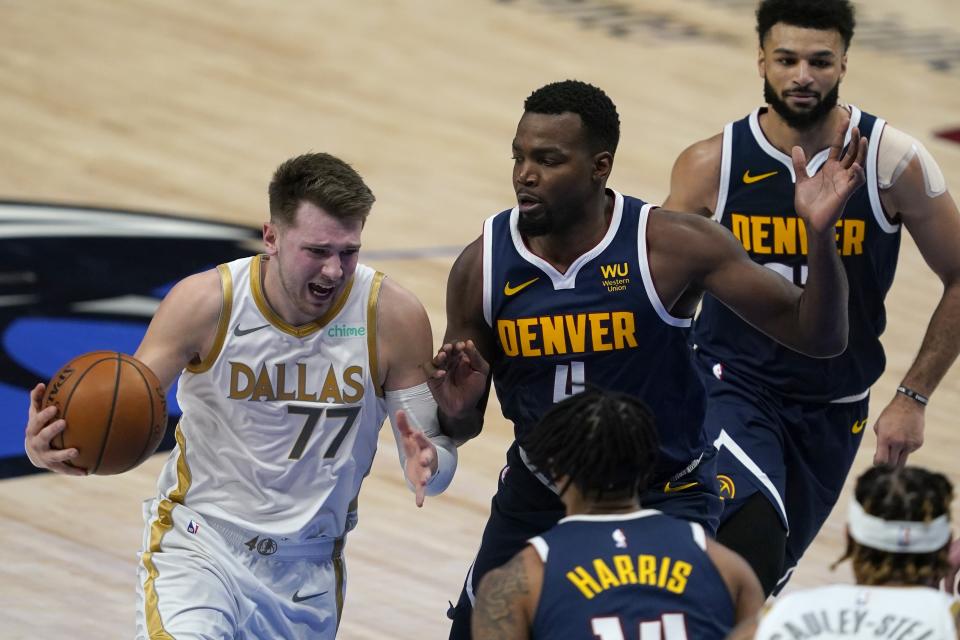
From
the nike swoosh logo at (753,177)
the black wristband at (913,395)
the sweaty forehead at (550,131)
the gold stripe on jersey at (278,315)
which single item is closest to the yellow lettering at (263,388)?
the gold stripe on jersey at (278,315)

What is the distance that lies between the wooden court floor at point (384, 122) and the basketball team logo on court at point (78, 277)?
0.37 m

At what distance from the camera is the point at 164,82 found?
563 inches

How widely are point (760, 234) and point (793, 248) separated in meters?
0.13

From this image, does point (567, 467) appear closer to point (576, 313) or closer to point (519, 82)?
point (576, 313)

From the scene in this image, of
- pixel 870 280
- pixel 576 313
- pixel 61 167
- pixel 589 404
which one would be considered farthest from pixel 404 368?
pixel 61 167

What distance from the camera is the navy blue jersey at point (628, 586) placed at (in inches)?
161

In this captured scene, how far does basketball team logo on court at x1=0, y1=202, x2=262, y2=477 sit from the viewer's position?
9.33m

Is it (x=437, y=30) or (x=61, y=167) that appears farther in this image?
(x=437, y=30)

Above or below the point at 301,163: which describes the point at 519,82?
above

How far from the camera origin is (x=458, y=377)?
5383 millimetres

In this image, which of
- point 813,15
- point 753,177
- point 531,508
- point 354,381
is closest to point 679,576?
point 531,508

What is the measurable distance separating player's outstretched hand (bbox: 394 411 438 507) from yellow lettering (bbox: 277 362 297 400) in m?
0.41

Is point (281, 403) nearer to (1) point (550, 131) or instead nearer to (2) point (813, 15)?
(1) point (550, 131)

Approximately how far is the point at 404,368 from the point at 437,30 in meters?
11.0
